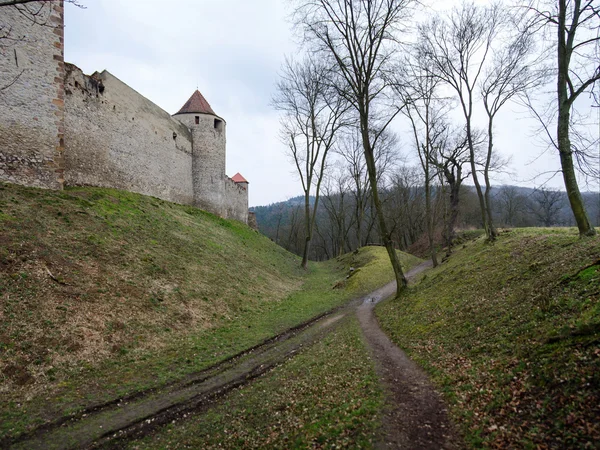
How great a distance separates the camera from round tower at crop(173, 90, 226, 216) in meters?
27.2

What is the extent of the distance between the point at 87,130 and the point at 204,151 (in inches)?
443

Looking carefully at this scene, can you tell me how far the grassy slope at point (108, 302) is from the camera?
6152mm

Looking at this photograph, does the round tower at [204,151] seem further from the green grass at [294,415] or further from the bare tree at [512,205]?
the bare tree at [512,205]

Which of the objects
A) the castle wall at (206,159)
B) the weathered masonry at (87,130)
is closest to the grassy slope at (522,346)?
the weathered masonry at (87,130)

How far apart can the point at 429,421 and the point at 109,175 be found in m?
19.1

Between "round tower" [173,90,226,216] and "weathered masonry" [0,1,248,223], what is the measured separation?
0.26ft

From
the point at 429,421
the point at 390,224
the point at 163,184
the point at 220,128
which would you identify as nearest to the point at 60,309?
the point at 429,421

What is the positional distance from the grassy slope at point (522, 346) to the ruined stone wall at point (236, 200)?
26.2m

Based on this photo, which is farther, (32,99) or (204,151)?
(204,151)

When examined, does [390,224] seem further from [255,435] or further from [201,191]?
[255,435]

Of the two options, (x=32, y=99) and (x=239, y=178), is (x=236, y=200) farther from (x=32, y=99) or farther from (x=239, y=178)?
(x=32, y=99)

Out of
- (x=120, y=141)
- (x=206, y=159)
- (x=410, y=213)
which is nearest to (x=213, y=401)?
(x=120, y=141)

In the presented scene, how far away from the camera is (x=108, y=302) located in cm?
884

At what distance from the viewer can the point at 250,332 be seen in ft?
33.4
